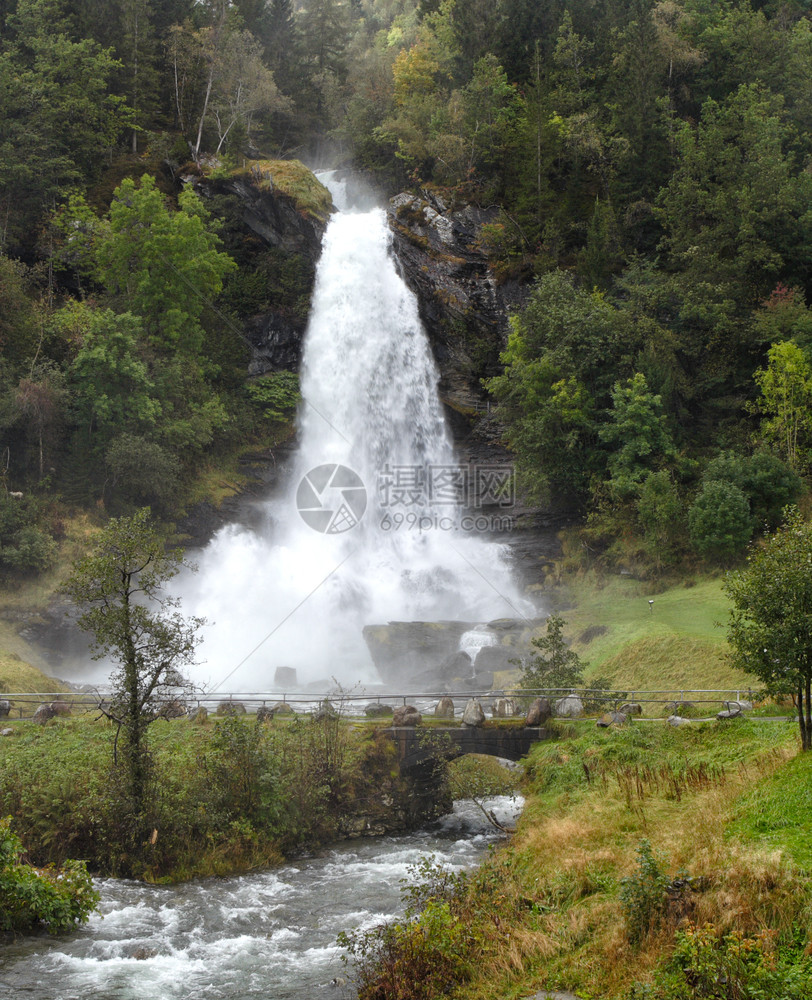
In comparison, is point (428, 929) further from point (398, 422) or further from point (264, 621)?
point (398, 422)

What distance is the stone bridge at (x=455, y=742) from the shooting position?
2241cm

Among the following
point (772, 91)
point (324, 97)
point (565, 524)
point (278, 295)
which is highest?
point (324, 97)

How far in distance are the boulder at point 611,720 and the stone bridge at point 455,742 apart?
1.56 meters

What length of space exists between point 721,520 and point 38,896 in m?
27.4

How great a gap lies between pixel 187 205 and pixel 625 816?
39823 millimetres

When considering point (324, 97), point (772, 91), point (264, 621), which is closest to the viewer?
point (264, 621)

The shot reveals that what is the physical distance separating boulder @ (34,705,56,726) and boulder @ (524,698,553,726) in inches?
544

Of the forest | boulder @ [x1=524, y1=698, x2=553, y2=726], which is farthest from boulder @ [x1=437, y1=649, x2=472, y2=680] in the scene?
the forest

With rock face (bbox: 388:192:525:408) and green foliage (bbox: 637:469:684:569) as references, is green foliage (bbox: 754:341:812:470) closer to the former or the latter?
green foliage (bbox: 637:469:684:569)

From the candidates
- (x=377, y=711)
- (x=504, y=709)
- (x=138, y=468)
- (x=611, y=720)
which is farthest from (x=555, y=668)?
A: (x=138, y=468)

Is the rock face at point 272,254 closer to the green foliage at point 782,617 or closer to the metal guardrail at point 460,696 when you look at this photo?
the metal guardrail at point 460,696

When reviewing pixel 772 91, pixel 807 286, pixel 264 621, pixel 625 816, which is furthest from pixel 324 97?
pixel 625 816

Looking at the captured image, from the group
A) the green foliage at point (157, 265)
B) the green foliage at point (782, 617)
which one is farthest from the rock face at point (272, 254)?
the green foliage at point (782, 617)

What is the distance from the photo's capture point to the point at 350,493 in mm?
43469
